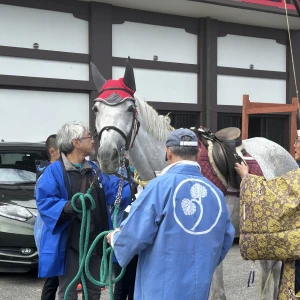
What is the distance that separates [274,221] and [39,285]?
3.56 metres

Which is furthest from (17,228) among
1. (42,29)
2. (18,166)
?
(42,29)

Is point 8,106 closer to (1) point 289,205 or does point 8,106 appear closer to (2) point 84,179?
(2) point 84,179

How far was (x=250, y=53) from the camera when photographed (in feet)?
40.7

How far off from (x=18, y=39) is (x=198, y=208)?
8266mm

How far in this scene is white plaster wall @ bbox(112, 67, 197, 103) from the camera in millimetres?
10938

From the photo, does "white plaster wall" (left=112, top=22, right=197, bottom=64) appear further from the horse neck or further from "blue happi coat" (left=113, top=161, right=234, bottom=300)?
"blue happi coat" (left=113, top=161, right=234, bottom=300)

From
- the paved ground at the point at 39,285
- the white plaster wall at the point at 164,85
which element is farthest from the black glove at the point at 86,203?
the white plaster wall at the point at 164,85

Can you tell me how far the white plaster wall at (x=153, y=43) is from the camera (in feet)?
35.3

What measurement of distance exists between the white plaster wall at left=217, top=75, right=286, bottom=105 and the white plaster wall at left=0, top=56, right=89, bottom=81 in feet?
12.1

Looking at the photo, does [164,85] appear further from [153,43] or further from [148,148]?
[148,148]

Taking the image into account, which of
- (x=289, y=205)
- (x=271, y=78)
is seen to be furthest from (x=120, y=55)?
(x=289, y=205)

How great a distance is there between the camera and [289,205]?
117 inches

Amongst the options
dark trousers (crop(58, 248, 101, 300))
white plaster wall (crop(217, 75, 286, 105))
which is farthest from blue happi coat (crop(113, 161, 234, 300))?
white plaster wall (crop(217, 75, 286, 105))

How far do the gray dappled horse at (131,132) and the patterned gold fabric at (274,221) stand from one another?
82 centimetres
